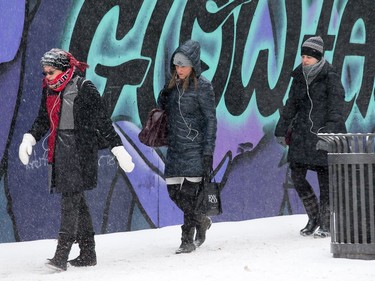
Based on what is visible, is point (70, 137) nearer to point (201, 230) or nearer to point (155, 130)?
point (155, 130)

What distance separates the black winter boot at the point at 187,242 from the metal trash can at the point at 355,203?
1.38 metres

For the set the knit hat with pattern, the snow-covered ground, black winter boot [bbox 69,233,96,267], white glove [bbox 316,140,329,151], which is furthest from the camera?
the knit hat with pattern

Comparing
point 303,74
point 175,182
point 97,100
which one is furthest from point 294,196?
point 97,100

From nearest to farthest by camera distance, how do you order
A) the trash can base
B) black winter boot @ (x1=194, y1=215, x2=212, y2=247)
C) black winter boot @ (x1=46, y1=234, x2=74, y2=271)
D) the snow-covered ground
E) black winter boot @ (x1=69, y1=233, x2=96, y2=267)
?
the snow-covered ground → black winter boot @ (x1=46, y1=234, x2=74, y2=271) → the trash can base → black winter boot @ (x1=69, y1=233, x2=96, y2=267) → black winter boot @ (x1=194, y1=215, x2=212, y2=247)

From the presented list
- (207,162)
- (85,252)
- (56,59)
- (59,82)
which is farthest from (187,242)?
(56,59)

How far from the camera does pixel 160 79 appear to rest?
1149 centimetres

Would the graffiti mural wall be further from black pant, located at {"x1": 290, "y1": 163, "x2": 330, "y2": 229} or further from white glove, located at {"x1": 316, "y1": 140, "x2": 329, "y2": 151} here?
white glove, located at {"x1": 316, "y1": 140, "x2": 329, "y2": 151}

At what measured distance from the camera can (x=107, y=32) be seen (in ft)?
36.1

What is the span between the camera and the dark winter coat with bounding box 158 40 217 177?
979cm

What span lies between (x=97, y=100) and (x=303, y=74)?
2.65 m

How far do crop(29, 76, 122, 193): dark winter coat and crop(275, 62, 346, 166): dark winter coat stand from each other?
7.91ft

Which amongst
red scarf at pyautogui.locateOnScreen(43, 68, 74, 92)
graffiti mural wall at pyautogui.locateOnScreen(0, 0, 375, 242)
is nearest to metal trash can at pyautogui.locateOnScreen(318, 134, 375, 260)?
red scarf at pyautogui.locateOnScreen(43, 68, 74, 92)

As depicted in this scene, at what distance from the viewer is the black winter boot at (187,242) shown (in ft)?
32.2

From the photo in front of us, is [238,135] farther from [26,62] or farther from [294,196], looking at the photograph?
[26,62]
